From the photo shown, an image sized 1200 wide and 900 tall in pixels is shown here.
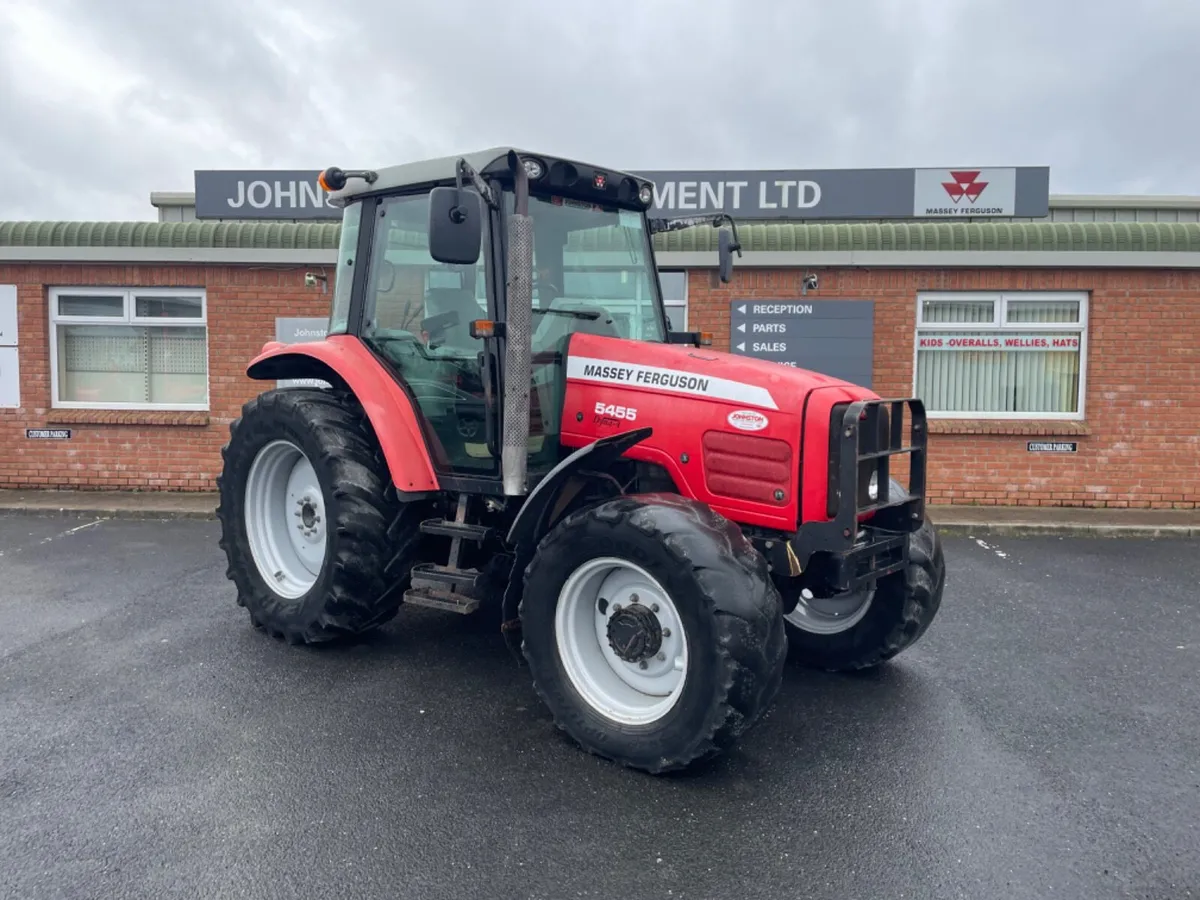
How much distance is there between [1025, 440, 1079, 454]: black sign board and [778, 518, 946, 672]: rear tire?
578 centimetres

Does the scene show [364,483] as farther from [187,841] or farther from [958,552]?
[958,552]

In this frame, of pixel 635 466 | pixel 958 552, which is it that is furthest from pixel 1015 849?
pixel 958 552

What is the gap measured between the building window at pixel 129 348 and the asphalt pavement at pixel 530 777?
5024 mm

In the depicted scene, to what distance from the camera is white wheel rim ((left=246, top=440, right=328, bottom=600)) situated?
5.39 m

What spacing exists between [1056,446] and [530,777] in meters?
A: 8.02

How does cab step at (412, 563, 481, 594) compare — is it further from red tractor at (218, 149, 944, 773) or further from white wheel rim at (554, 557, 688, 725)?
white wheel rim at (554, 557, 688, 725)

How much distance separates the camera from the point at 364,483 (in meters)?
4.81

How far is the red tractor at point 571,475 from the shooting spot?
146 inches

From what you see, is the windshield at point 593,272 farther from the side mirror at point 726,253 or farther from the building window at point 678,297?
the building window at point 678,297

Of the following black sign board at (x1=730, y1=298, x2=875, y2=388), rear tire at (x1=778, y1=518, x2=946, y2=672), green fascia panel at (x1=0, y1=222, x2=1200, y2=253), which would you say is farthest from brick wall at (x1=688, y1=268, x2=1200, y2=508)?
rear tire at (x1=778, y1=518, x2=946, y2=672)

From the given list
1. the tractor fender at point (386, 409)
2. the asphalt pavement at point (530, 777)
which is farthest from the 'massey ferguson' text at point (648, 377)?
the asphalt pavement at point (530, 777)

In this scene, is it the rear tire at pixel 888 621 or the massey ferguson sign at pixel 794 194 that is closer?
the rear tire at pixel 888 621

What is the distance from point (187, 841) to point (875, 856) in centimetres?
233

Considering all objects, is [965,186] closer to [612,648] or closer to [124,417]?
[612,648]
